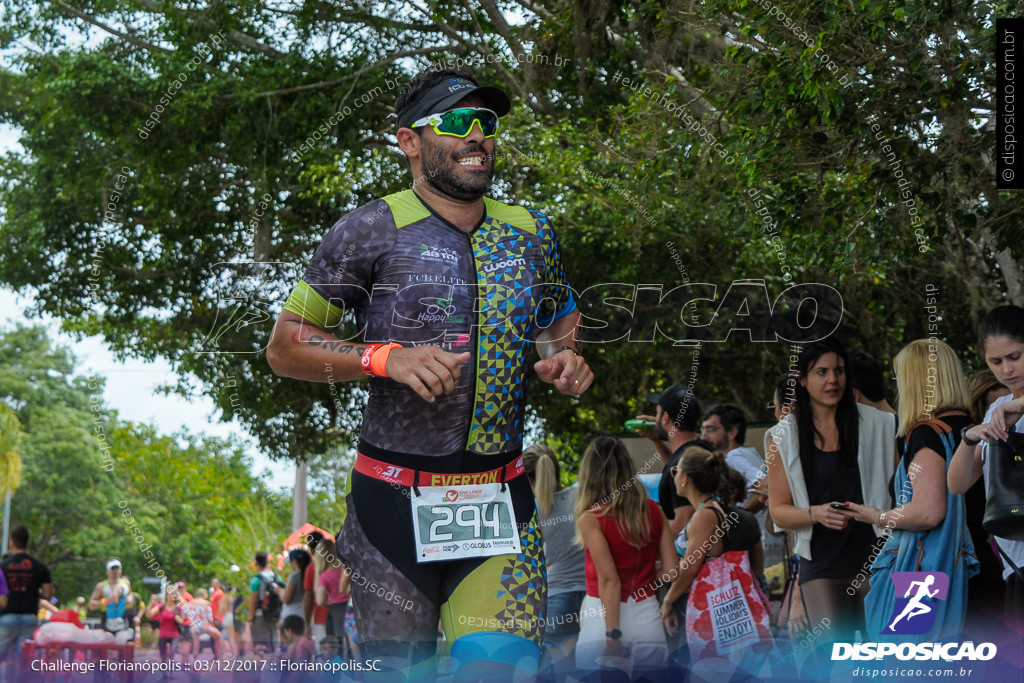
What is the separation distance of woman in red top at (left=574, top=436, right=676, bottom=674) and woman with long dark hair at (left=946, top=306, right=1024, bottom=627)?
200 centimetres

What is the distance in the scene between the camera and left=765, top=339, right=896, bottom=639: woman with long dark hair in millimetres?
4910

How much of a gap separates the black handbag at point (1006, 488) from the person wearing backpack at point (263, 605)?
9895mm

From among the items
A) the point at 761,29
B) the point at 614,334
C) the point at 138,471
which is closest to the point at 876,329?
the point at 614,334

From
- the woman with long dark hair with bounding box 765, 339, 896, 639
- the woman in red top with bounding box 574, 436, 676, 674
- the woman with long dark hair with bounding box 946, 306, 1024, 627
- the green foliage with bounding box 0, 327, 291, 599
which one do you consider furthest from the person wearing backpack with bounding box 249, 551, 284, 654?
the green foliage with bounding box 0, 327, 291, 599

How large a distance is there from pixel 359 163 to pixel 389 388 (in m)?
8.94

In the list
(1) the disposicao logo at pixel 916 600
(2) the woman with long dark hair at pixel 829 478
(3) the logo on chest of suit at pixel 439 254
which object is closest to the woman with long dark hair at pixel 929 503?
(1) the disposicao logo at pixel 916 600

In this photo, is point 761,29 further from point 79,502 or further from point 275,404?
point 79,502

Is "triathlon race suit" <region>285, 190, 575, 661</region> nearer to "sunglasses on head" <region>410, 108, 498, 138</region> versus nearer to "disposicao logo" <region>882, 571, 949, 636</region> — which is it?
"sunglasses on head" <region>410, 108, 498, 138</region>

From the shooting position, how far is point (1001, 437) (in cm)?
363

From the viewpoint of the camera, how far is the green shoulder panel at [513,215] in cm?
323

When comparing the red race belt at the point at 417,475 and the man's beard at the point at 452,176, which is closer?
the red race belt at the point at 417,475

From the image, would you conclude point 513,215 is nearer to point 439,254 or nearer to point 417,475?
point 439,254

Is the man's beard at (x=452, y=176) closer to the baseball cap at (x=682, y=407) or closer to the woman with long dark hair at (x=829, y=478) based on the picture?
the woman with long dark hair at (x=829, y=478)

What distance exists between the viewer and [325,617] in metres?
9.82
